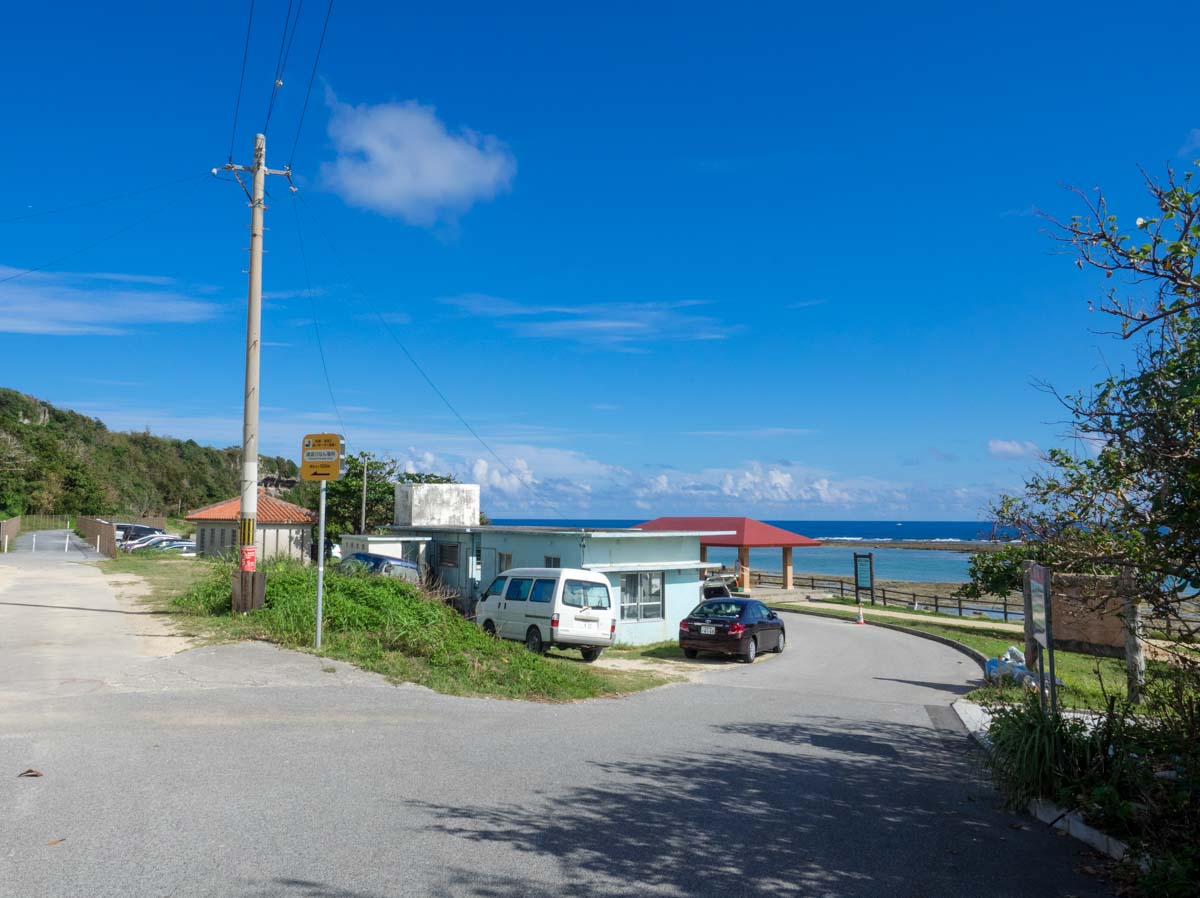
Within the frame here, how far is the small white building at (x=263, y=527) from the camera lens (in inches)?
1686

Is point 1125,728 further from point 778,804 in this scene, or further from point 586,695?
point 586,695

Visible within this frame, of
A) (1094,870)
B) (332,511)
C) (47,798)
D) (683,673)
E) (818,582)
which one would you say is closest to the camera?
(1094,870)

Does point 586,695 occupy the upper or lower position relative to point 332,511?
lower

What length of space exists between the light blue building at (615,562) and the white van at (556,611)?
4350 millimetres

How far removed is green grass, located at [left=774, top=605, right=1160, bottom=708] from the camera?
1355 centimetres

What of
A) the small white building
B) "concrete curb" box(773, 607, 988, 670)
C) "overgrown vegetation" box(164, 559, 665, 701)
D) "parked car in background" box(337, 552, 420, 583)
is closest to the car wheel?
"overgrown vegetation" box(164, 559, 665, 701)

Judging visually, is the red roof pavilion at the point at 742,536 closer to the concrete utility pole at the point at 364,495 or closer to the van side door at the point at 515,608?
the concrete utility pole at the point at 364,495

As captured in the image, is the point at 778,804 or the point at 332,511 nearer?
the point at 778,804

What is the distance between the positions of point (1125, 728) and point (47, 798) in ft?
26.8

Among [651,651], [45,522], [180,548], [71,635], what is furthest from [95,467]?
[71,635]

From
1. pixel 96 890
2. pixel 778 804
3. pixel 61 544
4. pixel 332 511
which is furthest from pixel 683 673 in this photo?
pixel 61 544

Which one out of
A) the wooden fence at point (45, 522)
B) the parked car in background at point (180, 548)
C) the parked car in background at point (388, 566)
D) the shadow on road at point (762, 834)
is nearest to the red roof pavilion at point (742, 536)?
the parked car in background at point (388, 566)

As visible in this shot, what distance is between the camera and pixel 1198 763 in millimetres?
6027

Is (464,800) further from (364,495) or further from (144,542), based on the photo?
(144,542)
